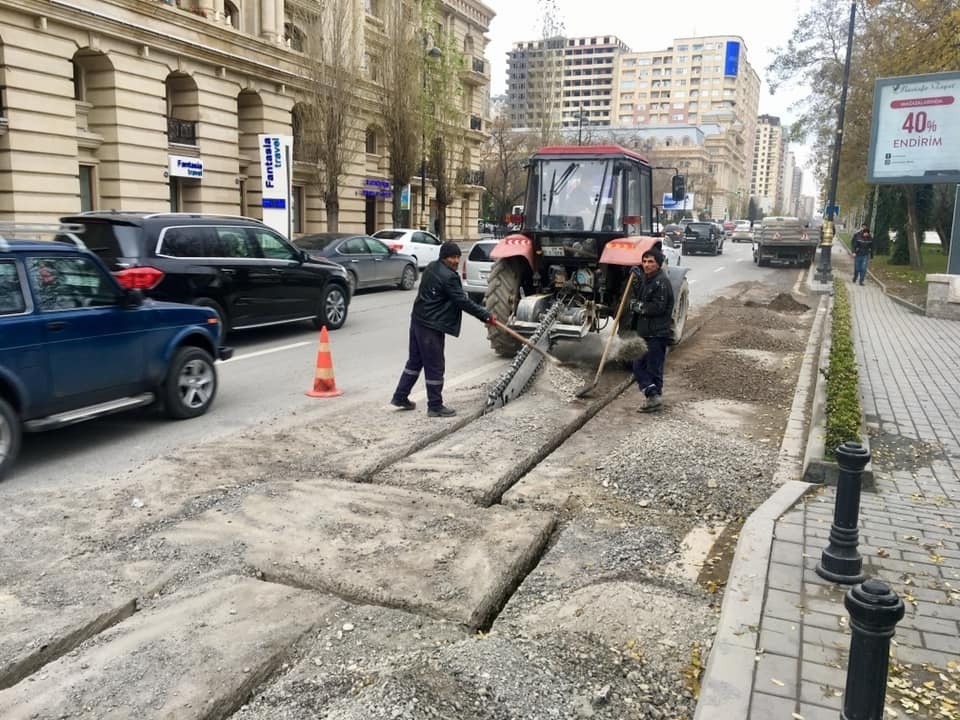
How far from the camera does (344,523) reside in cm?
499

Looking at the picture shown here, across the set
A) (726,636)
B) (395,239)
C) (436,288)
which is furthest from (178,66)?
(726,636)

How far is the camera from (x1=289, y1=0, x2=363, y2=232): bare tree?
2703 cm

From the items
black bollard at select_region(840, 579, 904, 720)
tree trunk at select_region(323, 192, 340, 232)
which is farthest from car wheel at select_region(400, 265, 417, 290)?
black bollard at select_region(840, 579, 904, 720)

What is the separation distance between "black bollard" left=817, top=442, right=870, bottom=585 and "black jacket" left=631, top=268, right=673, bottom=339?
3.67 m

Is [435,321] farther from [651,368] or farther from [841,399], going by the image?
[841,399]

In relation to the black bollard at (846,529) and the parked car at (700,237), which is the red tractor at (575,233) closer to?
the black bollard at (846,529)

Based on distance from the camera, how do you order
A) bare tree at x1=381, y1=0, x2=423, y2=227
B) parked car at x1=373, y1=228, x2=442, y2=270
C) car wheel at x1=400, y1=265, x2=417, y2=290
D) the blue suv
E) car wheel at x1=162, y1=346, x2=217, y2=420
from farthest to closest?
bare tree at x1=381, y1=0, x2=423, y2=227 → parked car at x1=373, y1=228, x2=442, y2=270 → car wheel at x1=400, y1=265, x2=417, y2=290 → car wheel at x1=162, y1=346, x2=217, y2=420 → the blue suv

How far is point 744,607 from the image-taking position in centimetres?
388

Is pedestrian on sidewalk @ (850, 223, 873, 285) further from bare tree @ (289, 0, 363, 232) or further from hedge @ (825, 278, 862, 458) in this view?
bare tree @ (289, 0, 363, 232)

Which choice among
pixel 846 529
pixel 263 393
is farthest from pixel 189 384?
pixel 846 529

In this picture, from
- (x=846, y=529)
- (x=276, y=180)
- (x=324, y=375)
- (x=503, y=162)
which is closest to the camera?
(x=846, y=529)

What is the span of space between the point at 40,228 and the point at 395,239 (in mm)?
18187

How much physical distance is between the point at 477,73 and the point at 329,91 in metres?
24.7

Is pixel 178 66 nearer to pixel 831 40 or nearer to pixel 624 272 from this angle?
pixel 624 272
